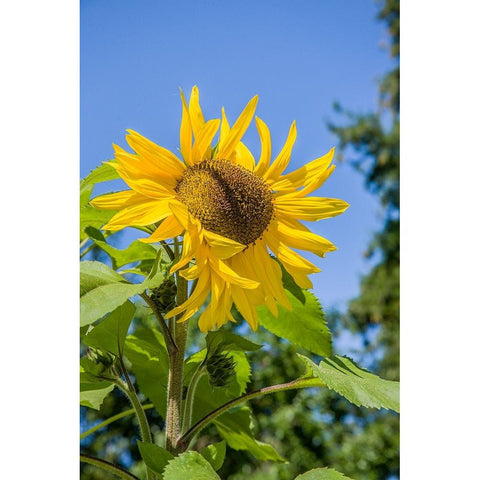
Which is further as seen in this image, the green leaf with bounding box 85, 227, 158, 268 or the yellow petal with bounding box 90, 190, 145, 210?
the green leaf with bounding box 85, 227, 158, 268

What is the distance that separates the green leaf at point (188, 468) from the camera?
1.90ft

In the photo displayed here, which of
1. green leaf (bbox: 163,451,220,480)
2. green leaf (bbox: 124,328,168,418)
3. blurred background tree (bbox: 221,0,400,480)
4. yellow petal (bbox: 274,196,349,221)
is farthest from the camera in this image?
blurred background tree (bbox: 221,0,400,480)

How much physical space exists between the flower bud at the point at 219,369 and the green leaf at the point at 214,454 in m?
0.07

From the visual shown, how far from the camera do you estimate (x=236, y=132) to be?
68 centimetres

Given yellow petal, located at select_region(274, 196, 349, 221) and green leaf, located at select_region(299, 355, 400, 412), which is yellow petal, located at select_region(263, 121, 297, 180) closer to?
yellow petal, located at select_region(274, 196, 349, 221)

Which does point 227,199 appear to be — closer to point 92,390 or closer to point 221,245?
point 221,245

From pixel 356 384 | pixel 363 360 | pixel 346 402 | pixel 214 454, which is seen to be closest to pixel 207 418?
pixel 214 454

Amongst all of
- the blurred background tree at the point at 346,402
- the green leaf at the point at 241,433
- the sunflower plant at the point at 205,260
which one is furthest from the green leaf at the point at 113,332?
the blurred background tree at the point at 346,402

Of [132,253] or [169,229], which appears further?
[132,253]

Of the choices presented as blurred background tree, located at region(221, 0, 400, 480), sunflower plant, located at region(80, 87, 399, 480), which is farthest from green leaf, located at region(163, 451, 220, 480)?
blurred background tree, located at region(221, 0, 400, 480)

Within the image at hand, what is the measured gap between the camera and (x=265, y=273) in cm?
66

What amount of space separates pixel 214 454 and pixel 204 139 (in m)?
0.32

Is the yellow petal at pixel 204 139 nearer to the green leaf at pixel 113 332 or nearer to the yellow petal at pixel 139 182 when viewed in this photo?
the yellow petal at pixel 139 182

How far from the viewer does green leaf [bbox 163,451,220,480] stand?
0.58 meters
